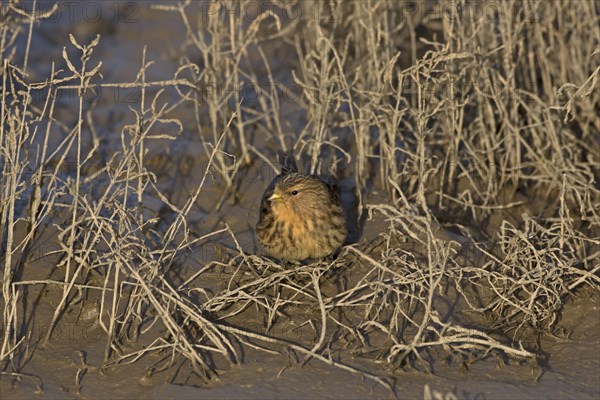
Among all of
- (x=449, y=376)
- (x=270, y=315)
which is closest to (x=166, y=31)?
(x=270, y=315)

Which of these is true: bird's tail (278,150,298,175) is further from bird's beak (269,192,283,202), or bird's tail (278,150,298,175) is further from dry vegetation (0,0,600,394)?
bird's beak (269,192,283,202)

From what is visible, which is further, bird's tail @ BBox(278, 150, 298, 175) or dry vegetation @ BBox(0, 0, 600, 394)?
bird's tail @ BBox(278, 150, 298, 175)

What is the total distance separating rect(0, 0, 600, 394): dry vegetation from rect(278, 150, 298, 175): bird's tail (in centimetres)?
10

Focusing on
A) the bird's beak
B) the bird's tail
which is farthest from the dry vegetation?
the bird's beak

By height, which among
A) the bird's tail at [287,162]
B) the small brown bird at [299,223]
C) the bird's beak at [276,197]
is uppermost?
the bird's tail at [287,162]

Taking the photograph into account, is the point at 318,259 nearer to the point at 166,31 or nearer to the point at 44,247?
the point at 44,247

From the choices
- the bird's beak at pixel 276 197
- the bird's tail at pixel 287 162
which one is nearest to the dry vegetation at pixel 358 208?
the bird's tail at pixel 287 162

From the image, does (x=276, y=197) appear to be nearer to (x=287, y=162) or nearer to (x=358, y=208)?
(x=358, y=208)

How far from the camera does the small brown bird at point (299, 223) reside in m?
5.95

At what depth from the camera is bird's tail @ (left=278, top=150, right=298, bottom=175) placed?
667cm

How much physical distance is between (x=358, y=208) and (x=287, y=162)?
627mm

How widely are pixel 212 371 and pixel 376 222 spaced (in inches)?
78.1

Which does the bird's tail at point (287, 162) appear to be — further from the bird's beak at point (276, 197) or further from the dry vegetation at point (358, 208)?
the bird's beak at point (276, 197)

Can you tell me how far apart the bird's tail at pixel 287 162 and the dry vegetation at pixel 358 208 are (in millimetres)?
103
